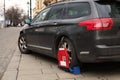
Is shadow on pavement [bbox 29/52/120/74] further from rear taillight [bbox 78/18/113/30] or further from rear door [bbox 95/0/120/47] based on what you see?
rear taillight [bbox 78/18/113/30]

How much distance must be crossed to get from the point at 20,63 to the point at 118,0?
3.46 metres

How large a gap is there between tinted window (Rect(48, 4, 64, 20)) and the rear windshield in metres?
1.42

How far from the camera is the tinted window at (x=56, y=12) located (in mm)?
8430

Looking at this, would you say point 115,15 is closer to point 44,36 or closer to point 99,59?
point 99,59

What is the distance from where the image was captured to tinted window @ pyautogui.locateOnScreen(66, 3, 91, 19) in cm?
740

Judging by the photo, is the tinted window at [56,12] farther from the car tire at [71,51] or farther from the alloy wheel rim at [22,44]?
the alloy wheel rim at [22,44]

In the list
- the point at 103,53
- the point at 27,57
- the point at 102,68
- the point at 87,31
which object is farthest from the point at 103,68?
the point at 27,57

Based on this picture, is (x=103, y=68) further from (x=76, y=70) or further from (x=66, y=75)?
(x=66, y=75)

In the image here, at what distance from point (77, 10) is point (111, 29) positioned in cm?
113

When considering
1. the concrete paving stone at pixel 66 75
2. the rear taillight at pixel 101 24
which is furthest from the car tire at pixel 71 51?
the rear taillight at pixel 101 24

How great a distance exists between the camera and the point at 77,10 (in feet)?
25.3

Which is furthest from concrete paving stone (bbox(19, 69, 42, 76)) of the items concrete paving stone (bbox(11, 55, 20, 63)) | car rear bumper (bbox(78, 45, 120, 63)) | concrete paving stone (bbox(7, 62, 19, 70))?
concrete paving stone (bbox(11, 55, 20, 63))

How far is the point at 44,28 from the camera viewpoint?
8.98 metres

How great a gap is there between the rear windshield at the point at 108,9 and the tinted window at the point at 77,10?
0.90ft
